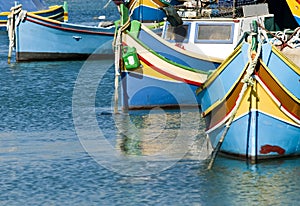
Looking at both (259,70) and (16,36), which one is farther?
(16,36)

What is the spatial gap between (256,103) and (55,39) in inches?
576

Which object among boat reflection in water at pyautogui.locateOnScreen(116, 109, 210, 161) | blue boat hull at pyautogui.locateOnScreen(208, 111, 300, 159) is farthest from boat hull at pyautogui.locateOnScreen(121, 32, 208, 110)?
blue boat hull at pyautogui.locateOnScreen(208, 111, 300, 159)

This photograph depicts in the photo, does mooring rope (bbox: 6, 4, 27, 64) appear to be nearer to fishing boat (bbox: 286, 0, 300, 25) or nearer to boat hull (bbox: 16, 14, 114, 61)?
boat hull (bbox: 16, 14, 114, 61)

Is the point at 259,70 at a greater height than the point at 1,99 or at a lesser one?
greater

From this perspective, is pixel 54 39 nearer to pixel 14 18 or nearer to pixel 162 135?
pixel 14 18

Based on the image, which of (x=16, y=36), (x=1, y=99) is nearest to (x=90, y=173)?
(x=1, y=99)

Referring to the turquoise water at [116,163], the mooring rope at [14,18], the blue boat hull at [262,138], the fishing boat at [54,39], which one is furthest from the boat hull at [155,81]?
the fishing boat at [54,39]

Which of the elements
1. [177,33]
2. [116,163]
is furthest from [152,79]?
[116,163]

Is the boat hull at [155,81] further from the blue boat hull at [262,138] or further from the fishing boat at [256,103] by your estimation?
the blue boat hull at [262,138]

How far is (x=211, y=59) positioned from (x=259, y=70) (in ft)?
17.9

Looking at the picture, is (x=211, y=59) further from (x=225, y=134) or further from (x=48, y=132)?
(x=225, y=134)

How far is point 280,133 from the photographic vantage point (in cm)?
1269

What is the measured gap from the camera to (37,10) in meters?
36.8

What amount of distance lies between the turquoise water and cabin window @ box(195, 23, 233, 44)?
1.72 meters
